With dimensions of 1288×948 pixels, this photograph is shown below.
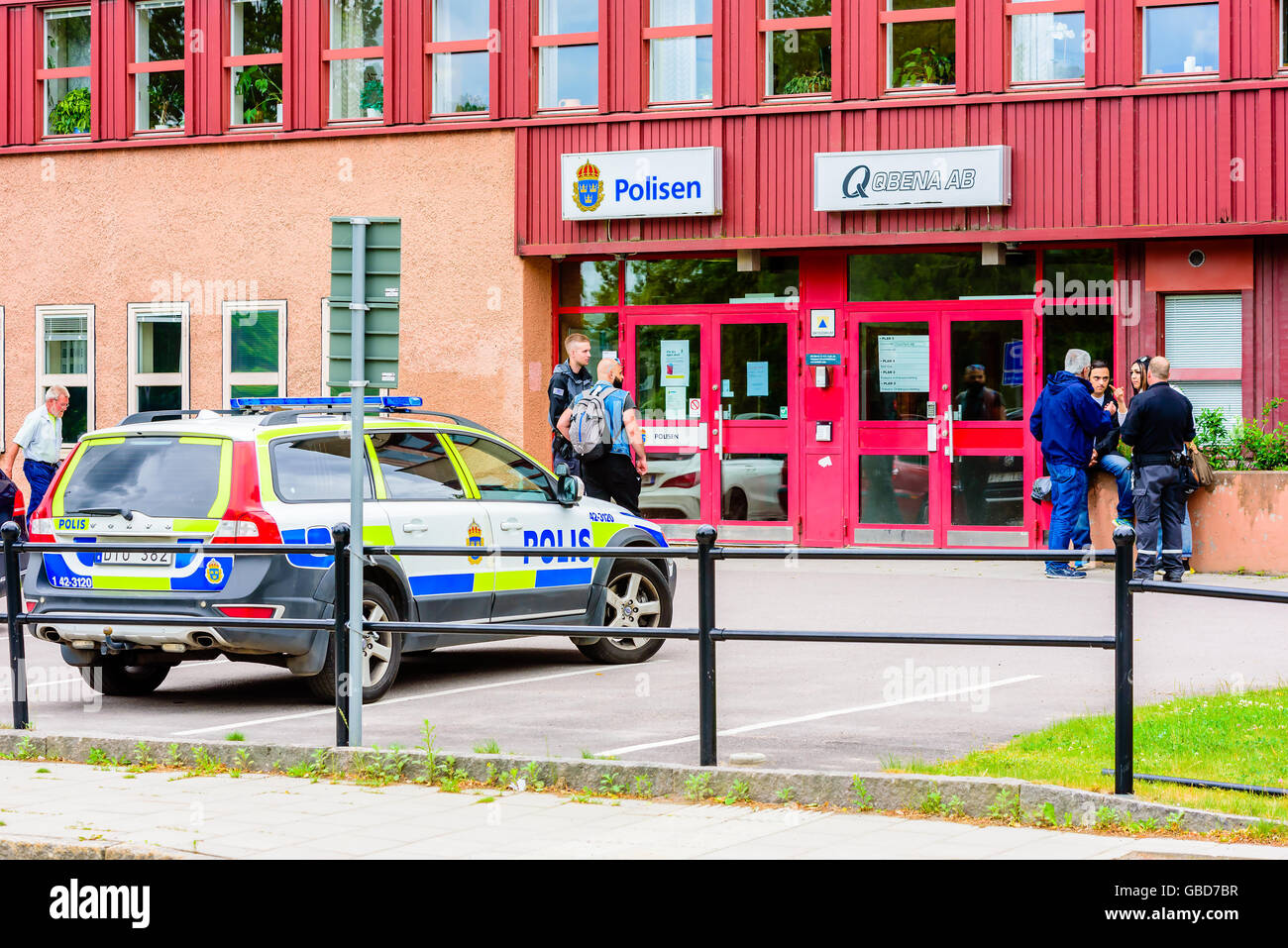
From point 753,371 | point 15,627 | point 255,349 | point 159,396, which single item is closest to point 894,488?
point 753,371

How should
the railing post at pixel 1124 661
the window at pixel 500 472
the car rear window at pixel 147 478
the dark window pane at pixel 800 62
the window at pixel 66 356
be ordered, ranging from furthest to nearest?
the window at pixel 66 356 < the dark window pane at pixel 800 62 < the window at pixel 500 472 < the car rear window at pixel 147 478 < the railing post at pixel 1124 661

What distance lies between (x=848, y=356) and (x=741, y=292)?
1.45 meters

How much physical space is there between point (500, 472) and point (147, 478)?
2.36 metres

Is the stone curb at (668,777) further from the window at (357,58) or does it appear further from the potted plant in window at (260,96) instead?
the potted plant in window at (260,96)

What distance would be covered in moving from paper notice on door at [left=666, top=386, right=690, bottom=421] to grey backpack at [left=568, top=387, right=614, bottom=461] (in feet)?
20.6

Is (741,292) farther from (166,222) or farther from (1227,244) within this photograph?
(166,222)

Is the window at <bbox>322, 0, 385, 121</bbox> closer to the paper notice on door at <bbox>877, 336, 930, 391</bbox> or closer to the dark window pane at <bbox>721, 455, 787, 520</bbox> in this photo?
the dark window pane at <bbox>721, 455, 787, 520</bbox>

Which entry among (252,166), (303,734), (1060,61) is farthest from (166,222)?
(303,734)

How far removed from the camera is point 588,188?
20.3 metres

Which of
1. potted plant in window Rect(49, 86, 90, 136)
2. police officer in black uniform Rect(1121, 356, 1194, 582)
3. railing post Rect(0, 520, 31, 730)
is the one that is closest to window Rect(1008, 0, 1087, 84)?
police officer in black uniform Rect(1121, 356, 1194, 582)

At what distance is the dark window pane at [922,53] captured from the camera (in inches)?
762

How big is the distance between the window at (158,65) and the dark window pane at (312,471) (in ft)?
43.4

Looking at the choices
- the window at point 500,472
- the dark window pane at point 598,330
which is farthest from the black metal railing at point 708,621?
the dark window pane at point 598,330

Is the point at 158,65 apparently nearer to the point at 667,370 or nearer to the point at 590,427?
the point at 667,370
